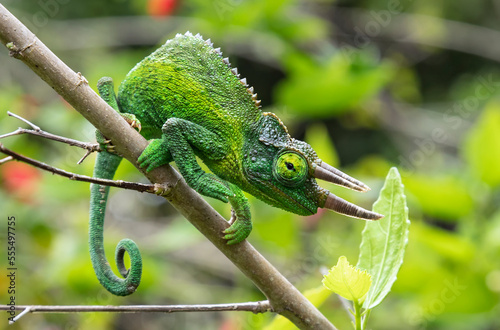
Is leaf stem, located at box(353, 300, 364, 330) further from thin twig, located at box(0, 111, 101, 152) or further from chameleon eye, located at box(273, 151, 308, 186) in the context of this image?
thin twig, located at box(0, 111, 101, 152)

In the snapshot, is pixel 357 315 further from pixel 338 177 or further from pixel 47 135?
pixel 47 135

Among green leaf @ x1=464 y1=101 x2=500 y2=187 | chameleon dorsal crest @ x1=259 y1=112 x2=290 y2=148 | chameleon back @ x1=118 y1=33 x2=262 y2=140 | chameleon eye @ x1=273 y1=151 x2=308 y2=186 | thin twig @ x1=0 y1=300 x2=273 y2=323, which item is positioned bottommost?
thin twig @ x1=0 y1=300 x2=273 y2=323

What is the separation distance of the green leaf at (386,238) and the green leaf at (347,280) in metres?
0.09

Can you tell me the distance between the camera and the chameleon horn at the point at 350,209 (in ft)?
3.72

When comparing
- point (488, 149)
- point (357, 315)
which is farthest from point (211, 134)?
point (488, 149)

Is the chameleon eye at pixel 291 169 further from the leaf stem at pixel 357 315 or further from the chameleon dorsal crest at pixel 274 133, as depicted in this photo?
the leaf stem at pixel 357 315

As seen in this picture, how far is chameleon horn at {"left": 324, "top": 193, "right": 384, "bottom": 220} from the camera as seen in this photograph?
3.72ft

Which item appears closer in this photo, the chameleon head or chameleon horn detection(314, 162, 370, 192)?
chameleon horn detection(314, 162, 370, 192)

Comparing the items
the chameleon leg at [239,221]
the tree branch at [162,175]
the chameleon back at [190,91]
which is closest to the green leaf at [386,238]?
the tree branch at [162,175]

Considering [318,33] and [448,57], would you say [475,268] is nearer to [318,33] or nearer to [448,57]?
[318,33]

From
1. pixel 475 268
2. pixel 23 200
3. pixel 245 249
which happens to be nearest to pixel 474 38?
pixel 475 268

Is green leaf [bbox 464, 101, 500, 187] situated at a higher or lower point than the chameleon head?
higher

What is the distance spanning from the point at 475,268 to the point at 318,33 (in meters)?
1.96

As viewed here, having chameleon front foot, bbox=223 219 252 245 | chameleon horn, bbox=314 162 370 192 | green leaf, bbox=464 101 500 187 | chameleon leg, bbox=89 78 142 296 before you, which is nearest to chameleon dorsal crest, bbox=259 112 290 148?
chameleon horn, bbox=314 162 370 192
